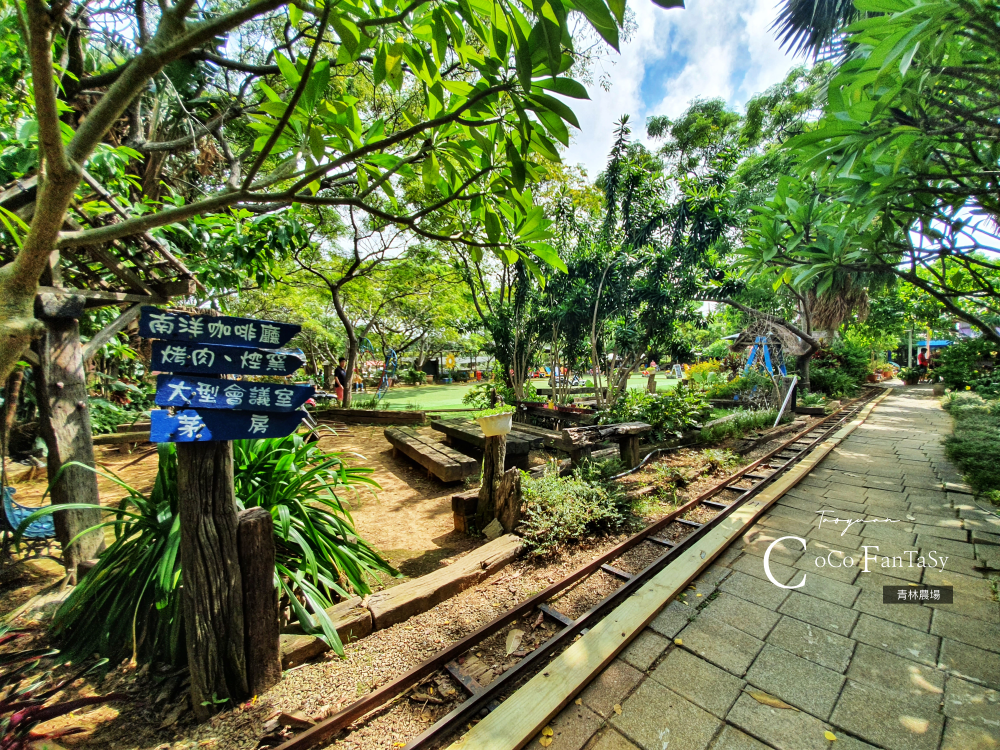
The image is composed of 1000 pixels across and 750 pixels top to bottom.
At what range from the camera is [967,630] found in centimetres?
205

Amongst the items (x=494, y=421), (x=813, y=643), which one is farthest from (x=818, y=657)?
(x=494, y=421)

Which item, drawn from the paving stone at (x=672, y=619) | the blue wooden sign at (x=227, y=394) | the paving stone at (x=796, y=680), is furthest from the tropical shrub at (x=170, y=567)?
the paving stone at (x=796, y=680)

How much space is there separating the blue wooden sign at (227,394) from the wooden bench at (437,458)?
294 cm

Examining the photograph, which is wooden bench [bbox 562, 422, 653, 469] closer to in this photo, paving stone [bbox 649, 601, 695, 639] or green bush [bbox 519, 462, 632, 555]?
green bush [bbox 519, 462, 632, 555]

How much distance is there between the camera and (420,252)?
34.4ft

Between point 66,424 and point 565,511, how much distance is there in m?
3.60

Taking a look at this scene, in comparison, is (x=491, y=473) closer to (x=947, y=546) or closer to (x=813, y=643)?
(x=813, y=643)

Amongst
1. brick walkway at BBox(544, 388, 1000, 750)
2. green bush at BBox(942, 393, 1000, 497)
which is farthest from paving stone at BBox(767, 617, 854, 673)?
green bush at BBox(942, 393, 1000, 497)

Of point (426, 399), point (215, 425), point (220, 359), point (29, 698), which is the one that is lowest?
point (426, 399)

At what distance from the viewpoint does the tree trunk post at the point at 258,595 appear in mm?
1612

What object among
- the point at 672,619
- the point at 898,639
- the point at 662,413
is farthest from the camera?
the point at 662,413

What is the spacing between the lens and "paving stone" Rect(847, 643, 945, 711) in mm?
1651

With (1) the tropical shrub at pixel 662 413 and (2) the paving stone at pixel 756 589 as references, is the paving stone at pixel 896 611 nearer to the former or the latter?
(2) the paving stone at pixel 756 589

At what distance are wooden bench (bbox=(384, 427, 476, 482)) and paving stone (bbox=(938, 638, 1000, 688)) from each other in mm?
3684
